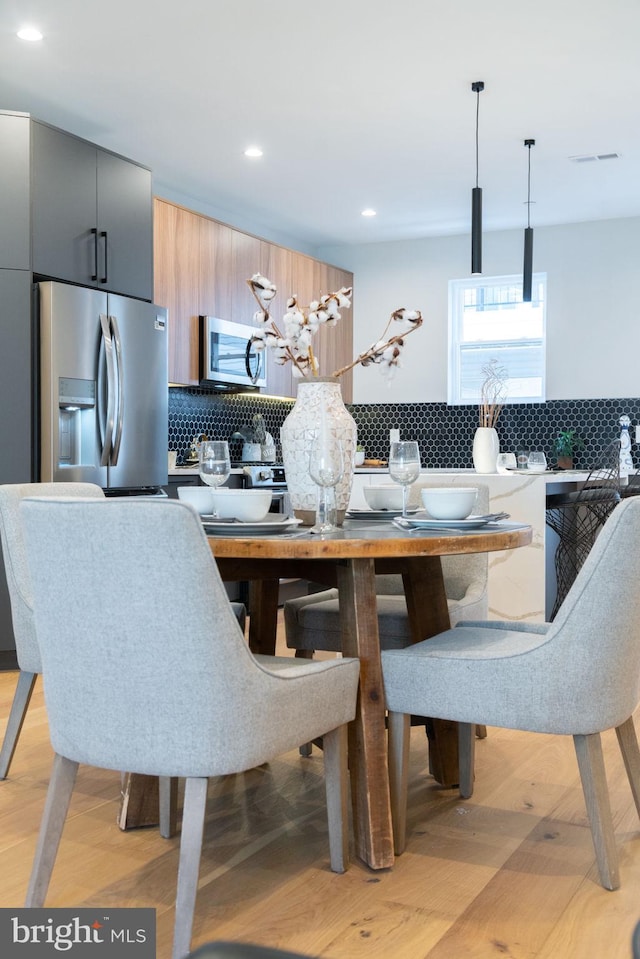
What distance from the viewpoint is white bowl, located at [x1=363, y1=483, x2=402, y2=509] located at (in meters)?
2.75

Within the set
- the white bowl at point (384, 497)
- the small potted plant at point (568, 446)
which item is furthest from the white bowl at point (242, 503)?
the small potted plant at point (568, 446)

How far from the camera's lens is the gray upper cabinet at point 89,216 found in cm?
420

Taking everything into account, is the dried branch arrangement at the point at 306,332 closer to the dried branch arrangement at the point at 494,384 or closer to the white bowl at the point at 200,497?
the white bowl at the point at 200,497

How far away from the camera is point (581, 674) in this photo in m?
1.87

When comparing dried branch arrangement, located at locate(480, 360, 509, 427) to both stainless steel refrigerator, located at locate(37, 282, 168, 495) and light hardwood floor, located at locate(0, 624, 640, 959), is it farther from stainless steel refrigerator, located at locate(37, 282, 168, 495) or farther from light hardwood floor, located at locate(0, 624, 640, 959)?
light hardwood floor, located at locate(0, 624, 640, 959)

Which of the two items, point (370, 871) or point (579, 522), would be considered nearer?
point (370, 871)

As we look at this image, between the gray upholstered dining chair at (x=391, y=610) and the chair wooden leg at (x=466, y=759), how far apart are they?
29cm

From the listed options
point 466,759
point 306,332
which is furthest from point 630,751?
point 306,332

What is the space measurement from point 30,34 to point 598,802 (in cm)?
350

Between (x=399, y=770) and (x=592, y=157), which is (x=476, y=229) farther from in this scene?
(x=399, y=770)

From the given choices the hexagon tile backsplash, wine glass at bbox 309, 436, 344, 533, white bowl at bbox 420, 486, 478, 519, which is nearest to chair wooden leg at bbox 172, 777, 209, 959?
wine glass at bbox 309, 436, 344, 533

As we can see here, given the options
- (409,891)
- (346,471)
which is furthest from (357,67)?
(409,891)

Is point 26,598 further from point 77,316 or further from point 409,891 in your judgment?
point 77,316

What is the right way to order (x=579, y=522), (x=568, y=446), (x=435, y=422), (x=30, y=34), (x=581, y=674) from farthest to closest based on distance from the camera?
(x=435, y=422)
(x=568, y=446)
(x=579, y=522)
(x=30, y=34)
(x=581, y=674)
